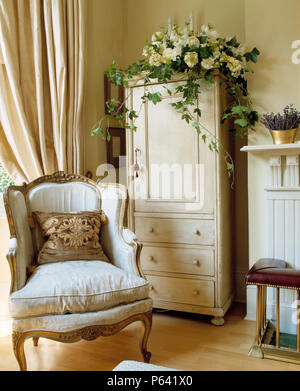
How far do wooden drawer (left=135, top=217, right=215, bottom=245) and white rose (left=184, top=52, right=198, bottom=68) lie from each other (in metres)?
1.01

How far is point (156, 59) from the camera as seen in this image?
2.39m

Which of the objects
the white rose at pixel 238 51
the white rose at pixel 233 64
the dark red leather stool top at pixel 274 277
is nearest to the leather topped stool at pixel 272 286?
the dark red leather stool top at pixel 274 277

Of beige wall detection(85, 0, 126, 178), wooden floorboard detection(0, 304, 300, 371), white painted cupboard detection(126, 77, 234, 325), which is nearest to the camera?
wooden floorboard detection(0, 304, 300, 371)

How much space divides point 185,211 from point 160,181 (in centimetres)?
27

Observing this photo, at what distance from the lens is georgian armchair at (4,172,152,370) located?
178 centimetres

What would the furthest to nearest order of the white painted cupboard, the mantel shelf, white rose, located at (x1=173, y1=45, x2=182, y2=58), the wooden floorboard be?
the white painted cupboard, white rose, located at (x1=173, y1=45, x2=182, y2=58), the mantel shelf, the wooden floorboard

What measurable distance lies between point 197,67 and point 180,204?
91 cm

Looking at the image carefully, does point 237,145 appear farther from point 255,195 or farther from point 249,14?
point 249,14

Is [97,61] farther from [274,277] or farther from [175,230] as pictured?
[274,277]

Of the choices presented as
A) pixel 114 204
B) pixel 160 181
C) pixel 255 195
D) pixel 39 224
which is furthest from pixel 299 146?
pixel 39 224

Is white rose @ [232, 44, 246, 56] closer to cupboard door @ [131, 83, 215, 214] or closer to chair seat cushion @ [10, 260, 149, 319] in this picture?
cupboard door @ [131, 83, 215, 214]

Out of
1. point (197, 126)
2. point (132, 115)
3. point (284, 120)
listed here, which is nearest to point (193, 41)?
point (197, 126)

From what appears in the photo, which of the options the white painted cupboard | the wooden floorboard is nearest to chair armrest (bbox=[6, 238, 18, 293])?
the wooden floorboard

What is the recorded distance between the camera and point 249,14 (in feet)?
8.05
